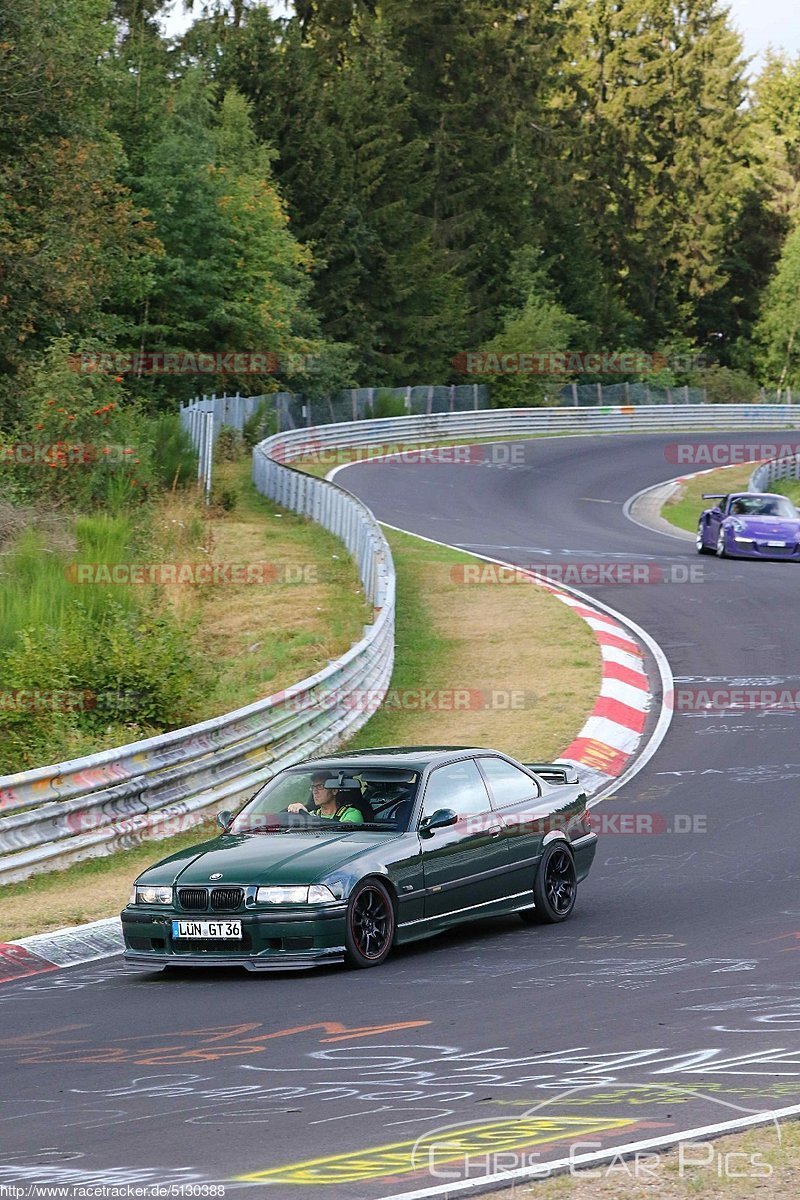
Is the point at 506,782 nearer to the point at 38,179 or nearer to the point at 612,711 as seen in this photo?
the point at 612,711

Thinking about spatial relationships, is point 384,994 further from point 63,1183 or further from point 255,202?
point 255,202

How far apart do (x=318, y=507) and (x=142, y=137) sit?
2989cm

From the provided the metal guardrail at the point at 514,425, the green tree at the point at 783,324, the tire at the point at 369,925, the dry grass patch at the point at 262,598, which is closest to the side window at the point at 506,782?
the tire at the point at 369,925

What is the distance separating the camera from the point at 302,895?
30.5 feet

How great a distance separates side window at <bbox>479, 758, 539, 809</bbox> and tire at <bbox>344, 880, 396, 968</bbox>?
1.51 meters

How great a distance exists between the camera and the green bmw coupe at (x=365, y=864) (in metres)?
9.37

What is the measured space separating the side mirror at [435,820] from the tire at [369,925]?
606 mm

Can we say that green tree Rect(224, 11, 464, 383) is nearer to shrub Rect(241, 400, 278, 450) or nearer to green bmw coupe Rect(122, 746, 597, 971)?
shrub Rect(241, 400, 278, 450)

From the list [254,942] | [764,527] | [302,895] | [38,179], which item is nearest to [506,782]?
[302,895]

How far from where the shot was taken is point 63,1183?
551 centimetres

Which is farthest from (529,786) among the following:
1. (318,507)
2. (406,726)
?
(318,507)

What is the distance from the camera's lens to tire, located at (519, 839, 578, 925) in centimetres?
1091

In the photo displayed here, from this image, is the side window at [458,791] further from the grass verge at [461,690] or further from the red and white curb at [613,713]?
the red and white curb at [613,713]

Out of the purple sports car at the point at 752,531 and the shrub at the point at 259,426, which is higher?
the shrub at the point at 259,426
